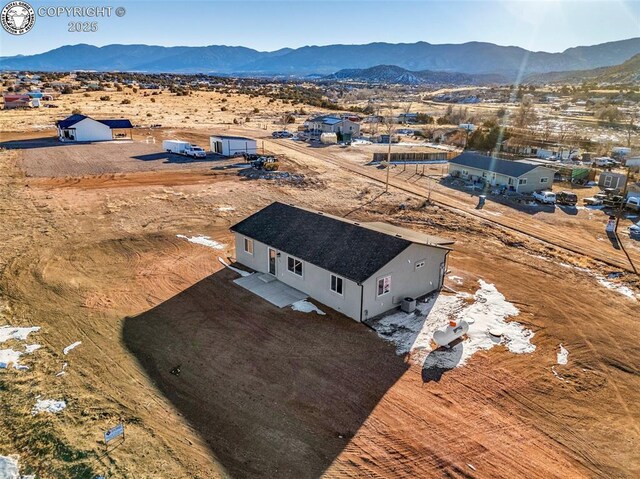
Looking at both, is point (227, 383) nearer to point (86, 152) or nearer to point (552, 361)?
point (552, 361)

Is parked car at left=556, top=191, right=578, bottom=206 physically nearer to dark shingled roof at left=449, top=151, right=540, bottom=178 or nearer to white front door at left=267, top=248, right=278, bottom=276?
dark shingled roof at left=449, top=151, right=540, bottom=178

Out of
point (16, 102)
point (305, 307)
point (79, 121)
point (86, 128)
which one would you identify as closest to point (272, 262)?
point (305, 307)

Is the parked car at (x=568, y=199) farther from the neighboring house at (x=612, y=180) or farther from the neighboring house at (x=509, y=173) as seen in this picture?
the neighboring house at (x=612, y=180)

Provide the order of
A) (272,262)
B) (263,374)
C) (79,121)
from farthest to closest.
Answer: (79,121)
(272,262)
(263,374)

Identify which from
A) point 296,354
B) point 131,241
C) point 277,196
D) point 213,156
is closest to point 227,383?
point 296,354

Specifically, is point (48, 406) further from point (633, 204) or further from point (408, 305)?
point (633, 204)
